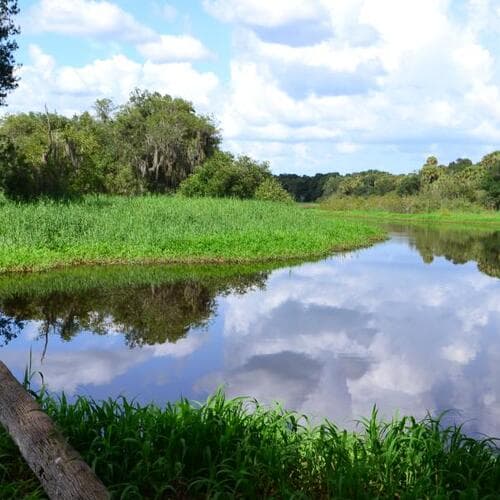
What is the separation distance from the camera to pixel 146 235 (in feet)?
66.0

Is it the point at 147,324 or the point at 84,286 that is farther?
the point at 84,286

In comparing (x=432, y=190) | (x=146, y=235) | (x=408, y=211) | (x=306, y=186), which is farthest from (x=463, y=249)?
(x=306, y=186)

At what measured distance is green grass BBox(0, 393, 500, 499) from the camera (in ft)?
14.3

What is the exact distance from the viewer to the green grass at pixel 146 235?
17469mm

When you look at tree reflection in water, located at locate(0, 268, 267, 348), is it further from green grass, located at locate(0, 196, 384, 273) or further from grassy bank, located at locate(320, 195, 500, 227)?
Answer: grassy bank, located at locate(320, 195, 500, 227)

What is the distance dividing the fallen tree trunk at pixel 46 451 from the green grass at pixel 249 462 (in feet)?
1.18

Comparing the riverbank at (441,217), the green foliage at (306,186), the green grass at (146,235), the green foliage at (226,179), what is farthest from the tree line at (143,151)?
the green foliage at (306,186)

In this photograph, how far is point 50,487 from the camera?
145 inches

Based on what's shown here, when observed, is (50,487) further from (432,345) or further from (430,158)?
(430,158)

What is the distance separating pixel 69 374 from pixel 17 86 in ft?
66.0

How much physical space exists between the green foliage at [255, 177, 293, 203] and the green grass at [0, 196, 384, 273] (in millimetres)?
13398

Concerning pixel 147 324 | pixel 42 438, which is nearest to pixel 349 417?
pixel 42 438

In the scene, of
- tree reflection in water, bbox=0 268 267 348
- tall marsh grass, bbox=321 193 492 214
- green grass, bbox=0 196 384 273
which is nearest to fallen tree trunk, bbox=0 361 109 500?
tree reflection in water, bbox=0 268 267 348

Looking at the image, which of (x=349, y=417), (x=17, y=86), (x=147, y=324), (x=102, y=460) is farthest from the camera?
(x=17, y=86)
